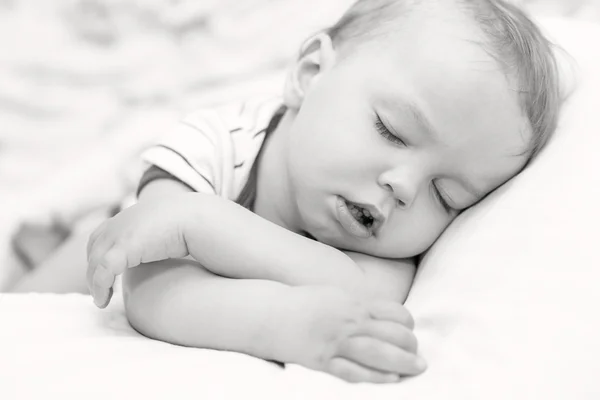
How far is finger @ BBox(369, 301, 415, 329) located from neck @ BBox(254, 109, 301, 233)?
397 millimetres

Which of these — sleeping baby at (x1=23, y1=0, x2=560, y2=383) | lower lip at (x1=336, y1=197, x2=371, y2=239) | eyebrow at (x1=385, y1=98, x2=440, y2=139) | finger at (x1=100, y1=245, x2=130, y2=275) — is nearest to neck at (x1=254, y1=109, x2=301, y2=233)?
sleeping baby at (x1=23, y1=0, x2=560, y2=383)

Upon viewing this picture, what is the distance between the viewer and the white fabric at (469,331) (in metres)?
0.67

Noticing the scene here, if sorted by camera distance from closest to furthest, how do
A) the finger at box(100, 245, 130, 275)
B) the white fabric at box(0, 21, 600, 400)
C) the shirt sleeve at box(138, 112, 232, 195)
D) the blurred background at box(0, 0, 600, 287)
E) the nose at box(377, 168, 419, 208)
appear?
the white fabric at box(0, 21, 600, 400), the finger at box(100, 245, 130, 275), the nose at box(377, 168, 419, 208), the shirt sleeve at box(138, 112, 232, 195), the blurred background at box(0, 0, 600, 287)

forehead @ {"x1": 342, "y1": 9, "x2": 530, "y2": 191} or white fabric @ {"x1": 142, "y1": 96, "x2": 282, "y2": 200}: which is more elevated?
forehead @ {"x1": 342, "y1": 9, "x2": 530, "y2": 191}

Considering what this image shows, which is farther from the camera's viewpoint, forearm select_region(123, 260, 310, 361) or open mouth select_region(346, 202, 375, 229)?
open mouth select_region(346, 202, 375, 229)

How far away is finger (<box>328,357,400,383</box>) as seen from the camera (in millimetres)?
706

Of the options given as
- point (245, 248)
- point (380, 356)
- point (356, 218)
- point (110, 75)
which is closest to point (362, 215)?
point (356, 218)

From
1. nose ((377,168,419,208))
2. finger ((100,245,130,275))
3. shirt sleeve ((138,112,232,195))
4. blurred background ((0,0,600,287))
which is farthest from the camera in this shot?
blurred background ((0,0,600,287))

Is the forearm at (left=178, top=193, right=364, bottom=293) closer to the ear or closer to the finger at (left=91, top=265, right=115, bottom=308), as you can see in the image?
the finger at (left=91, top=265, right=115, bottom=308)

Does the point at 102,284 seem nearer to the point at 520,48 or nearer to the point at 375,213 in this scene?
the point at 375,213

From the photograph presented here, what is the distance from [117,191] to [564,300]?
0.99 m

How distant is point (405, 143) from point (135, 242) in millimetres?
403

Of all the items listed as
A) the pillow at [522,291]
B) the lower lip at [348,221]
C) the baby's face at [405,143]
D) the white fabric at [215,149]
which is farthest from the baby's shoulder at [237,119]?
the pillow at [522,291]

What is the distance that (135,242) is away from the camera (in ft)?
2.74
